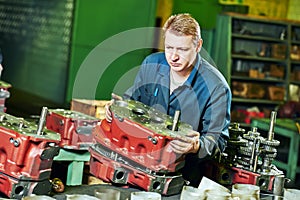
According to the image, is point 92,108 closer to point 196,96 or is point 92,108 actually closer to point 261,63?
point 196,96

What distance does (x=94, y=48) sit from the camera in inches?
303

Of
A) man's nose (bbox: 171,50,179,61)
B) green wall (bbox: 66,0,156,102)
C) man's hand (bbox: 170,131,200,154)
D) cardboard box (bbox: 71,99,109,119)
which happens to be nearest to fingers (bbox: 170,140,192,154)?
man's hand (bbox: 170,131,200,154)

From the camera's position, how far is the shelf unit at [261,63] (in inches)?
320

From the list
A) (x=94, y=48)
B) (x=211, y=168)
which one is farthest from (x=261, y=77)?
(x=211, y=168)

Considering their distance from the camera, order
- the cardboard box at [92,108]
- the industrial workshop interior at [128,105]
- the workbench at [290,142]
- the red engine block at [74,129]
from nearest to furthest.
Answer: the industrial workshop interior at [128,105] < the red engine block at [74,129] < the cardboard box at [92,108] < the workbench at [290,142]

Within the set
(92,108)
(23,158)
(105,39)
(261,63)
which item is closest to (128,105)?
(23,158)

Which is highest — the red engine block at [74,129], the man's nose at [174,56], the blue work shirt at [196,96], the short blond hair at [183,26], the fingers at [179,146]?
the short blond hair at [183,26]

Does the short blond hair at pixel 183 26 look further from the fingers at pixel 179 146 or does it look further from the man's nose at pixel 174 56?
the fingers at pixel 179 146

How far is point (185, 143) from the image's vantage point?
8.80ft

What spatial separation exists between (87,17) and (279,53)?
2.69 meters

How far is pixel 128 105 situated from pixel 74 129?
0.36 meters

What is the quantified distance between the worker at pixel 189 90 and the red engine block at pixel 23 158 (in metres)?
0.49

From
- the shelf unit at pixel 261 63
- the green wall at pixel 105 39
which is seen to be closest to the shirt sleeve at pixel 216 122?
the green wall at pixel 105 39

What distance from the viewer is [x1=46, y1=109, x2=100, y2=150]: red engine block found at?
10.0 feet
